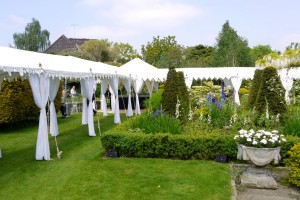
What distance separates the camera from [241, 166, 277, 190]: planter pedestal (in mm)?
5470

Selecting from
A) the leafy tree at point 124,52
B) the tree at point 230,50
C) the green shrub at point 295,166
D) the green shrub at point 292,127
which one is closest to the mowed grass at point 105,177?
the green shrub at point 295,166

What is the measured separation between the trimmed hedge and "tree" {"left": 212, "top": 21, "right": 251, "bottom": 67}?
87.9ft

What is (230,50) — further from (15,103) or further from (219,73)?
(15,103)

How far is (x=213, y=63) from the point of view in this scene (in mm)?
34594

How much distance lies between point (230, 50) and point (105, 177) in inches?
1150

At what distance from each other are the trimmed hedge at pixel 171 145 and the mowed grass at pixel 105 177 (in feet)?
0.83

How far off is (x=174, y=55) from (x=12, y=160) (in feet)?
98.3

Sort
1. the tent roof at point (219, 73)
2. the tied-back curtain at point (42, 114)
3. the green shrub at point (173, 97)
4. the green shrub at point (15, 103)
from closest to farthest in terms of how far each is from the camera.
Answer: the tied-back curtain at point (42, 114) → the green shrub at point (173, 97) → the green shrub at point (15, 103) → the tent roof at point (219, 73)

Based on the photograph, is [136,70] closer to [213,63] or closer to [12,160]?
[12,160]

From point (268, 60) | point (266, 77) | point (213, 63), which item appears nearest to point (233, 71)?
point (268, 60)

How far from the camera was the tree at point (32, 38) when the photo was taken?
191ft

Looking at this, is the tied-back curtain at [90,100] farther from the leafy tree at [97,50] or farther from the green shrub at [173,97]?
the leafy tree at [97,50]

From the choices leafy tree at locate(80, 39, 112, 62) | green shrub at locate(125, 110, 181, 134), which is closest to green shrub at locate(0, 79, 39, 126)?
green shrub at locate(125, 110, 181, 134)

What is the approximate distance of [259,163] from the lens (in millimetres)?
5629
